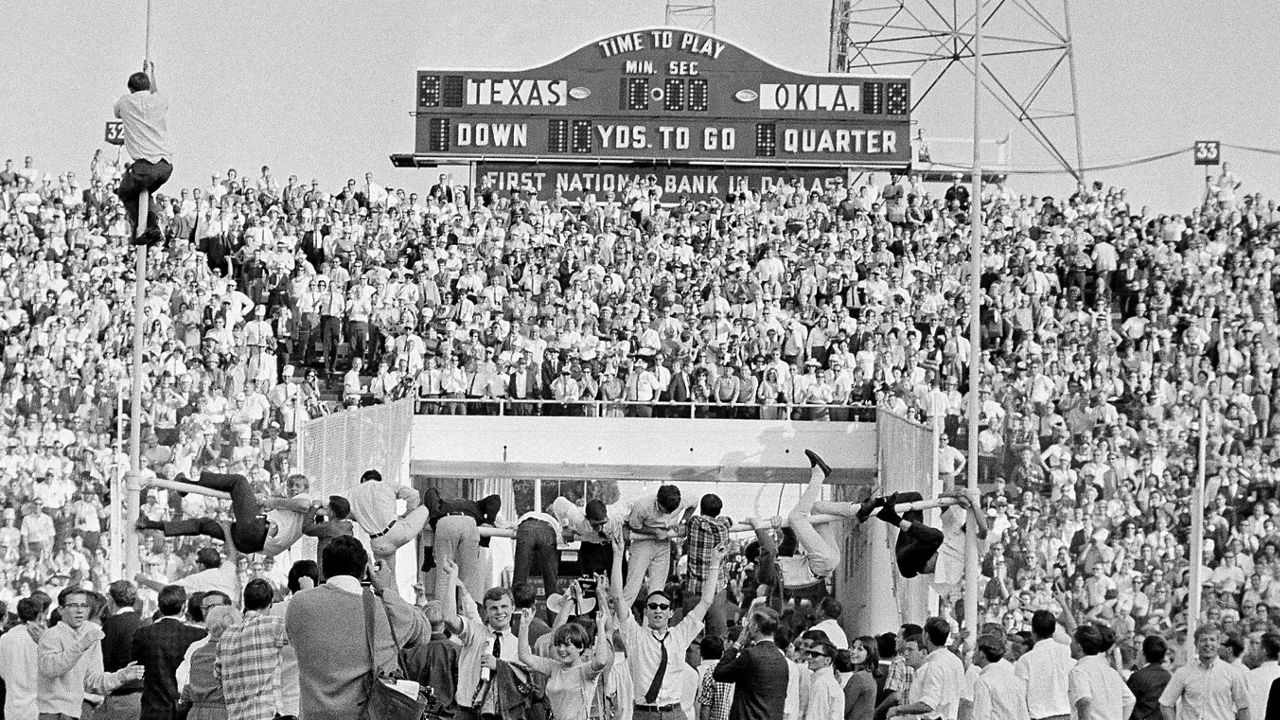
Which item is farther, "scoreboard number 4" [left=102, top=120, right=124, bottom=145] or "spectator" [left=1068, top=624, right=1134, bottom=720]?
"scoreboard number 4" [left=102, top=120, right=124, bottom=145]

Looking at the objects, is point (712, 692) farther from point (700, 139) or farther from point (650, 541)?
point (700, 139)

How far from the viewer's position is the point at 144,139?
524 inches

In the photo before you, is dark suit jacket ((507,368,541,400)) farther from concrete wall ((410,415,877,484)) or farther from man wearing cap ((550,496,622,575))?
man wearing cap ((550,496,622,575))

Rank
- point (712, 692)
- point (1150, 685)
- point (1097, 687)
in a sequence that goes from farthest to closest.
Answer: point (1150, 685), point (1097, 687), point (712, 692)

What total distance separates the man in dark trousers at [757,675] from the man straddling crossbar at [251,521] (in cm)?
353

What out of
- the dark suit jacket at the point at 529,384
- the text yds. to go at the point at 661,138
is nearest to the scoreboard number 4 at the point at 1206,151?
the text yds. to go at the point at 661,138

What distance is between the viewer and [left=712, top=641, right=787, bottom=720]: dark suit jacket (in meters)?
9.79

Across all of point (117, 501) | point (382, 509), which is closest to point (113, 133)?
point (117, 501)

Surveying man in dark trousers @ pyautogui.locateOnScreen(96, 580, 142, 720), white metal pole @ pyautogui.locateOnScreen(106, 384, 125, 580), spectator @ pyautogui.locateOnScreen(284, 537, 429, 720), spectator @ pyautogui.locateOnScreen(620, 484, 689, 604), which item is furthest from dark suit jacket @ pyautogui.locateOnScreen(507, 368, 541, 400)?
spectator @ pyautogui.locateOnScreen(284, 537, 429, 720)

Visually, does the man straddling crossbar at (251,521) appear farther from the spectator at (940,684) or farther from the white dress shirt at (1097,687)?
the white dress shirt at (1097,687)

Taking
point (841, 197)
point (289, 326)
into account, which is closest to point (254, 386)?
point (289, 326)

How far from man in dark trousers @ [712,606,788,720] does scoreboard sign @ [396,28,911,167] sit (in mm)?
25475

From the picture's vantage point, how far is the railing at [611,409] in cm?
2631

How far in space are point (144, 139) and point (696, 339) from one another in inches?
555
